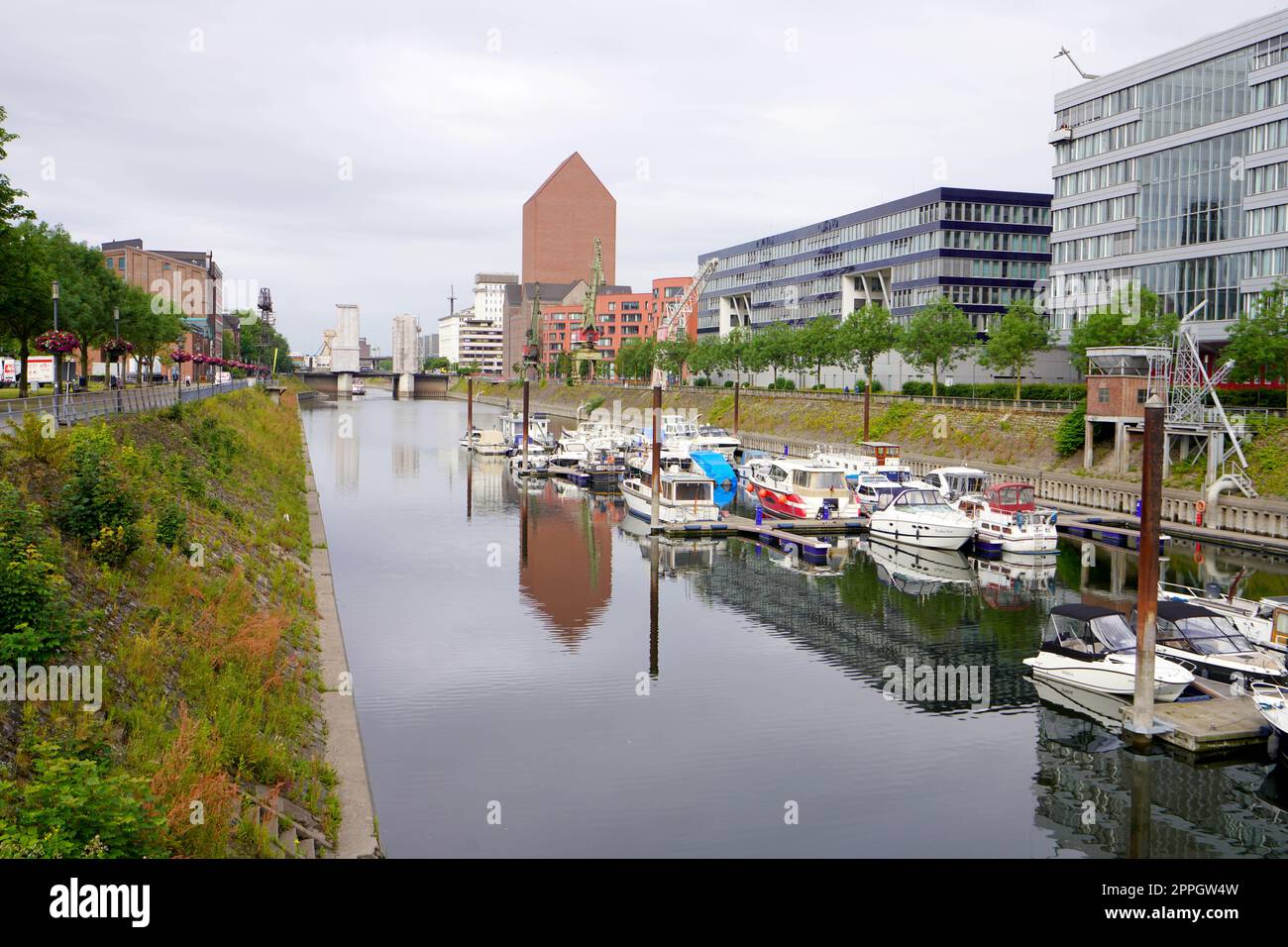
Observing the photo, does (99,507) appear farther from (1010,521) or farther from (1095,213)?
(1095,213)

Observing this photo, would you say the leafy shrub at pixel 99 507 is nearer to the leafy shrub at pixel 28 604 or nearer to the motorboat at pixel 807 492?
the leafy shrub at pixel 28 604

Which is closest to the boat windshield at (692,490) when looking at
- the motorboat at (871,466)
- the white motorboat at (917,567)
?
the motorboat at (871,466)

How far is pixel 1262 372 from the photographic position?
2405 inches

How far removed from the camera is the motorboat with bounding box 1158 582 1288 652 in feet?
88.4

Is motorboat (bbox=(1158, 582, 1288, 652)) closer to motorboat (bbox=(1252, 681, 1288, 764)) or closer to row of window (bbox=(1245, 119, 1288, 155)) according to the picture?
motorboat (bbox=(1252, 681, 1288, 764))

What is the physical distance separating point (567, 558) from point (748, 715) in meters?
22.4

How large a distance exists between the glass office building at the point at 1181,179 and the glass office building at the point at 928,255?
21.2 metres

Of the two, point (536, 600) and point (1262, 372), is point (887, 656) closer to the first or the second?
point (536, 600)

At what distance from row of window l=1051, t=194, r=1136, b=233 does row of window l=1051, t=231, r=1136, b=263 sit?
1286 mm

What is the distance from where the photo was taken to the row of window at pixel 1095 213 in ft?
276

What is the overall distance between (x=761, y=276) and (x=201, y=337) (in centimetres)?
8604

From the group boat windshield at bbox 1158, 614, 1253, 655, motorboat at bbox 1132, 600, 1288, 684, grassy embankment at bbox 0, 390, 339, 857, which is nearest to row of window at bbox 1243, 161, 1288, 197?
motorboat at bbox 1132, 600, 1288, 684

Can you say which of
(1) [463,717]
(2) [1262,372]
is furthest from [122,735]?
(2) [1262,372]

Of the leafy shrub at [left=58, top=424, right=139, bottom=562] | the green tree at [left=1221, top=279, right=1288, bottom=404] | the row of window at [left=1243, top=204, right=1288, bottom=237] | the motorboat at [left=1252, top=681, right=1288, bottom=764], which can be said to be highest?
the row of window at [left=1243, top=204, right=1288, bottom=237]
